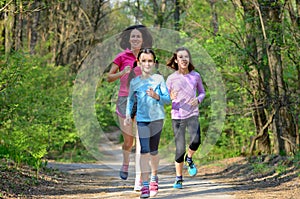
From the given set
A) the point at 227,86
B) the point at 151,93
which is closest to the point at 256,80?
the point at 227,86

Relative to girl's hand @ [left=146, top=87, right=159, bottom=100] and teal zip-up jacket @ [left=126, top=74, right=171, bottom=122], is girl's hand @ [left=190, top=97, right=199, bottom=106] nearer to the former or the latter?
teal zip-up jacket @ [left=126, top=74, right=171, bottom=122]

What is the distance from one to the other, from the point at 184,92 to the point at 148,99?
1005 mm

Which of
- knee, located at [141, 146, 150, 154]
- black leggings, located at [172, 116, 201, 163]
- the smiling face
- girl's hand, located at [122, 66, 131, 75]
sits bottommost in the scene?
knee, located at [141, 146, 150, 154]

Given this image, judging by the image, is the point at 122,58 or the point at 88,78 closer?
the point at 122,58

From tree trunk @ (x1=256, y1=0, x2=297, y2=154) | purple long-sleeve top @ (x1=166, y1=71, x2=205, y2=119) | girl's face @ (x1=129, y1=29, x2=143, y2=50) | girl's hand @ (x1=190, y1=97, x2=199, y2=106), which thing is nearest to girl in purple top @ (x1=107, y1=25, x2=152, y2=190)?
girl's face @ (x1=129, y1=29, x2=143, y2=50)

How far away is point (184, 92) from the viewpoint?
25.3ft

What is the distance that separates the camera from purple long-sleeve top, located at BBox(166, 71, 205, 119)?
25.2 feet

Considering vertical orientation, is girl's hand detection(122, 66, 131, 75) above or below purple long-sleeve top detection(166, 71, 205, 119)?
above

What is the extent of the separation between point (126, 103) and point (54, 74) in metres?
11.3

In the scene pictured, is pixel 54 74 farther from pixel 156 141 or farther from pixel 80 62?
pixel 156 141

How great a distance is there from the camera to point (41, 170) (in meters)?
10.3

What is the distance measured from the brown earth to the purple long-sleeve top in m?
1.32

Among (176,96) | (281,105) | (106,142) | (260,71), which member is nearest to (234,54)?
(260,71)

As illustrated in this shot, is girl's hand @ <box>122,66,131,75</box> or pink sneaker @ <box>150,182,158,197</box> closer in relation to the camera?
pink sneaker @ <box>150,182,158,197</box>
